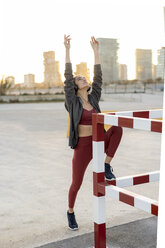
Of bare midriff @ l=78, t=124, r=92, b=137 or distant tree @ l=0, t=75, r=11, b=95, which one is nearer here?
bare midriff @ l=78, t=124, r=92, b=137

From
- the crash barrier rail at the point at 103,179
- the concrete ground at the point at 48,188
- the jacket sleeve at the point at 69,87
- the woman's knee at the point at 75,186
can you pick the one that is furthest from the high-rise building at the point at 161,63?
the concrete ground at the point at 48,188

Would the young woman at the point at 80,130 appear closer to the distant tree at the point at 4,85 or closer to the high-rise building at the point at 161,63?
the high-rise building at the point at 161,63

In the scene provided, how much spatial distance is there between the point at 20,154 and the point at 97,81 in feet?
14.4

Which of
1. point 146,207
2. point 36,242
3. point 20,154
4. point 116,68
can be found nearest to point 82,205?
point 36,242

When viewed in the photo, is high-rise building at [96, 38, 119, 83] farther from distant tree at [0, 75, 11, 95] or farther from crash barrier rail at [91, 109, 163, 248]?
crash barrier rail at [91, 109, 163, 248]

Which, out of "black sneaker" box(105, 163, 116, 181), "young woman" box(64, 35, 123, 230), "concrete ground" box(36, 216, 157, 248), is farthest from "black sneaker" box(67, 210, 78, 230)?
"black sneaker" box(105, 163, 116, 181)

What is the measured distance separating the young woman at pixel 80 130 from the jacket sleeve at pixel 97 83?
23 millimetres

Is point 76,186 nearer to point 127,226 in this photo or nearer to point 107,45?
point 127,226

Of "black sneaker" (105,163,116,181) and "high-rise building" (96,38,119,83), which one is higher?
"high-rise building" (96,38,119,83)

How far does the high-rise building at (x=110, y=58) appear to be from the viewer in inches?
5128

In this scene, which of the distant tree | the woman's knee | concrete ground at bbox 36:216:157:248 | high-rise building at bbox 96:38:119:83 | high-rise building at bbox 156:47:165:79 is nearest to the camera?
high-rise building at bbox 156:47:165:79

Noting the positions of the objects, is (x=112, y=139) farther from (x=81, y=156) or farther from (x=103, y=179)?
(x=103, y=179)

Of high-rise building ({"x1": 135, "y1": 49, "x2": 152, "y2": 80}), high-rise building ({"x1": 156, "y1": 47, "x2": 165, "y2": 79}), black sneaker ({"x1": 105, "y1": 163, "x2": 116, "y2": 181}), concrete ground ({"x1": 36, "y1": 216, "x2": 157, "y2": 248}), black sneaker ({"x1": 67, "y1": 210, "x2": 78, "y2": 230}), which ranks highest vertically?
high-rise building ({"x1": 135, "y1": 49, "x2": 152, "y2": 80})

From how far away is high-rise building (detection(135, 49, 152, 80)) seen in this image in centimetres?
14825
